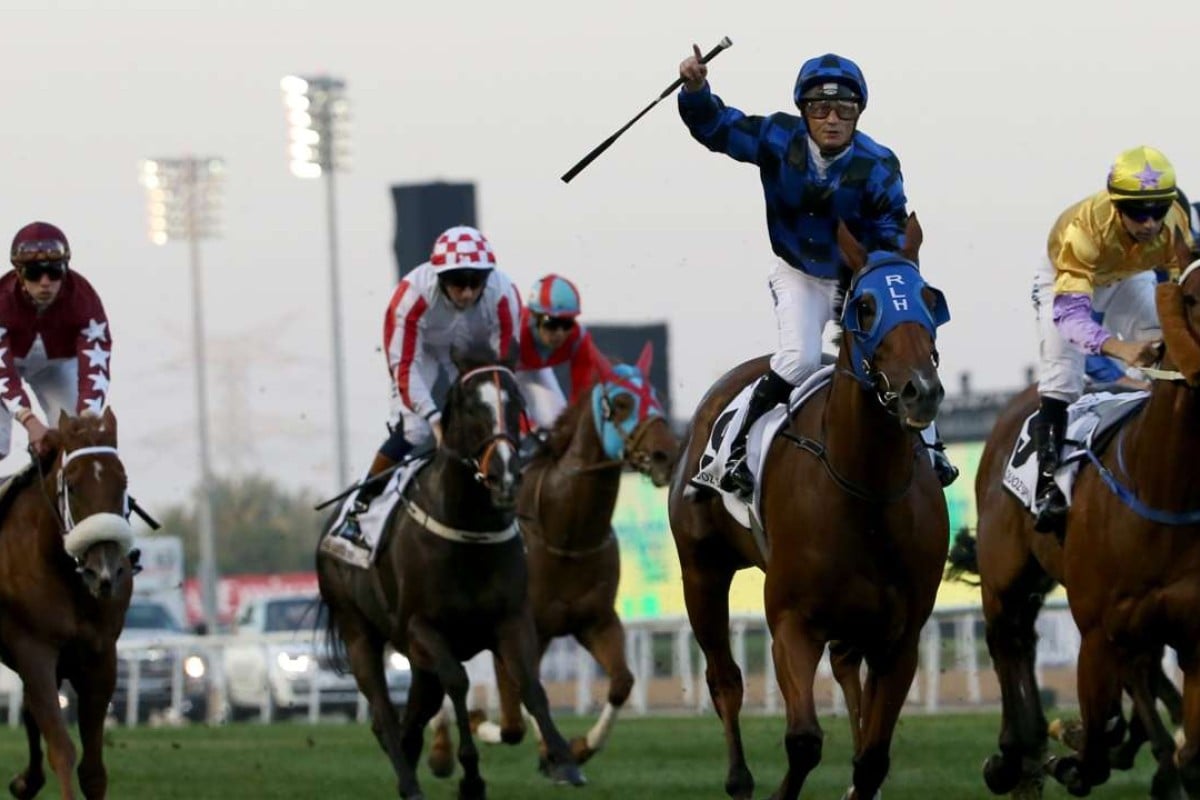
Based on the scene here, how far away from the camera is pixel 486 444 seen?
38.6 feet

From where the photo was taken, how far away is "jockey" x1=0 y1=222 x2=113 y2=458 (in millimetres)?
10781

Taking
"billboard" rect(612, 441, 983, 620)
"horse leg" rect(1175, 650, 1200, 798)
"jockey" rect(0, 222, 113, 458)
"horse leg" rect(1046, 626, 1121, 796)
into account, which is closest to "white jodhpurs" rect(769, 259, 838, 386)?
"horse leg" rect(1046, 626, 1121, 796)

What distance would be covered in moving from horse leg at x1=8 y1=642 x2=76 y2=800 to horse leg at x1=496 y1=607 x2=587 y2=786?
7.09ft

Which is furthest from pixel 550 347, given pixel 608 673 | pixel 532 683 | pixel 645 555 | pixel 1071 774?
pixel 645 555

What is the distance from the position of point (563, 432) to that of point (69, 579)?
466cm

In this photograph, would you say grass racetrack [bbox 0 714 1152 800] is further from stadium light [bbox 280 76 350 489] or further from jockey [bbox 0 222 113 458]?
stadium light [bbox 280 76 350 489]

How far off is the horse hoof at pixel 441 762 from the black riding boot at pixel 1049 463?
16.0 ft

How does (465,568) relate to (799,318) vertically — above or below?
below

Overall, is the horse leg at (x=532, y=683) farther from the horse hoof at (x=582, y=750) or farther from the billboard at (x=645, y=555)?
the billboard at (x=645, y=555)

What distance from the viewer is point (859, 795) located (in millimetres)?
8969

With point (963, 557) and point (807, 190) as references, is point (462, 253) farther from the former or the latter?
point (807, 190)

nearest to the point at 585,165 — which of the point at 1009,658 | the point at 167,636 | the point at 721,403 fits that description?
the point at 721,403

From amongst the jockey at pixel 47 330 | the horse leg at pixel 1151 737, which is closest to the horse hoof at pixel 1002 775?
the horse leg at pixel 1151 737

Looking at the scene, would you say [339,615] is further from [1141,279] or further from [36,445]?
[1141,279]
